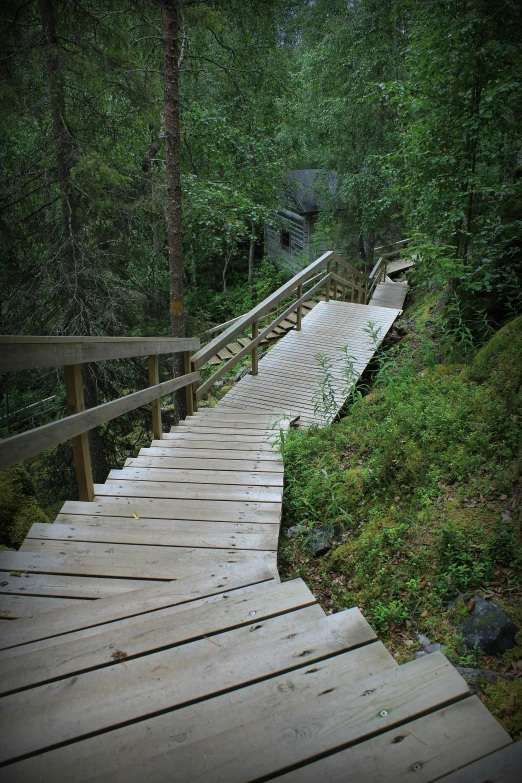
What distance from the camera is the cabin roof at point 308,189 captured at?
1838 cm

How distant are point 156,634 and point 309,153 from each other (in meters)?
22.5

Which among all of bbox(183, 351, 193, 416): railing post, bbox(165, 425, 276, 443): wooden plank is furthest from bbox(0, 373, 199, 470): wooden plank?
bbox(183, 351, 193, 416): railing post

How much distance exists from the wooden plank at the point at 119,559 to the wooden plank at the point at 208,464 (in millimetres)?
1312

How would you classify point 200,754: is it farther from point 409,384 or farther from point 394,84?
point 394,84

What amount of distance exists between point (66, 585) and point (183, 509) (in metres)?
1.03

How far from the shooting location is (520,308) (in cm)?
549

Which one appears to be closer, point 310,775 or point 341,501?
point 310,775

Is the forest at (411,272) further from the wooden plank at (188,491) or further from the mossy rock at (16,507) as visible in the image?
the wooden plank at (188,491)

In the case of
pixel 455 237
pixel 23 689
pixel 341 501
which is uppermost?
pixel 455 237

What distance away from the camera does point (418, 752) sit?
1.19 meters

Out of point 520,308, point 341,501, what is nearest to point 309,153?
point 520,308

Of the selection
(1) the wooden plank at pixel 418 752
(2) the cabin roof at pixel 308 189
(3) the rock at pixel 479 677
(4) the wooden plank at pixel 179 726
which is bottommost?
(3) the rock at pixel 479 677

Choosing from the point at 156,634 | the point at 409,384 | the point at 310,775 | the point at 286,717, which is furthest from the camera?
the point at 409,384

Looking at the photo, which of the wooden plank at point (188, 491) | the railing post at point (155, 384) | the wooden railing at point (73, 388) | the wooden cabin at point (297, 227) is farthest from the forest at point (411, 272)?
the wooden cabin at point (297, 227)
